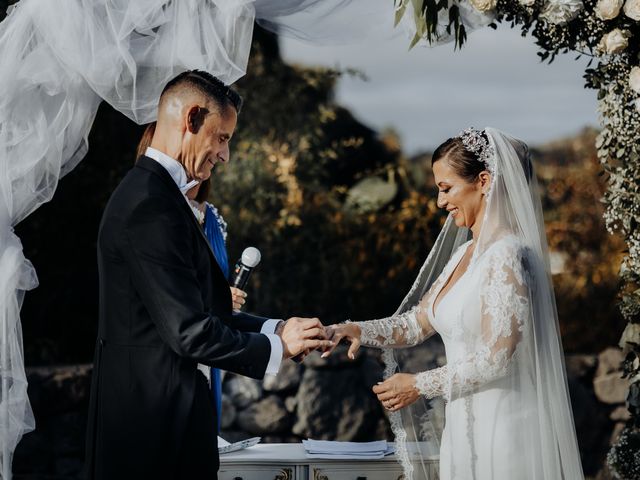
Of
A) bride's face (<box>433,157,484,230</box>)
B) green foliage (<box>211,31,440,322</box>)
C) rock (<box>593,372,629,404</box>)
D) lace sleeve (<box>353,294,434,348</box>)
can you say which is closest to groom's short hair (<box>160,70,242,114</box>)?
bride's face (<box>433,157,484,230</box>)

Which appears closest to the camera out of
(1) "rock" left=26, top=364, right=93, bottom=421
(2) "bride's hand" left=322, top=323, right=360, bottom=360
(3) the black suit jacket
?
(3) the black suit jacket

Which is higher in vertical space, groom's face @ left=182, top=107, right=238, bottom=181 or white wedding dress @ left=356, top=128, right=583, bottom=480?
groom's face @ left=182, top=107, right=238, bottom=181

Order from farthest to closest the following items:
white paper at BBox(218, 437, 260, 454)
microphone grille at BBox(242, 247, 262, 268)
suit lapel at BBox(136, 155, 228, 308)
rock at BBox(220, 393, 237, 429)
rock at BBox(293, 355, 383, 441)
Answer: rock at BBox(220, 393, 237, 429)
rock at BBox(293, 355, 383, 441)
white paper at BBox(218, 437, 260, 454)
microphone grille at BBox(242, 247, 262, 268)
suit lapel at BBox(136, 155, 228, 308)

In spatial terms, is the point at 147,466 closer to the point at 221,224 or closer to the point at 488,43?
the point at 221,224

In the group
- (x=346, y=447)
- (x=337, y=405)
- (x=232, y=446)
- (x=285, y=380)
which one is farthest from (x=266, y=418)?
(x=346, y=447)

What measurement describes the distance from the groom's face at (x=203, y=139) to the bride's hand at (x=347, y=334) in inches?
35.2

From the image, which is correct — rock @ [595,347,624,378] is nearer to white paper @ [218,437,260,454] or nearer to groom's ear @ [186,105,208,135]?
white paper @ [218,437,260,454]

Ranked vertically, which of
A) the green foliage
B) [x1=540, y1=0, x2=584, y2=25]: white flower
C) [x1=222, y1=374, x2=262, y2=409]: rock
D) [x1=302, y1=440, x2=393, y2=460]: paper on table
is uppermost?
the green foliage

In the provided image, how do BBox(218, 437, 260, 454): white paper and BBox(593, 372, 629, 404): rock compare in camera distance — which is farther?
BBox(593, 372, 629, 404): rock

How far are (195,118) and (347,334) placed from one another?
111 cm

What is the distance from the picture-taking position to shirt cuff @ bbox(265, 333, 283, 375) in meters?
2.86

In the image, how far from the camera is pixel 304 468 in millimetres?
3594

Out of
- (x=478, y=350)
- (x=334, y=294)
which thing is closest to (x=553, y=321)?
(x=478, y=350)

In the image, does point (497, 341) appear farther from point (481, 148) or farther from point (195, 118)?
point (195, 118)
